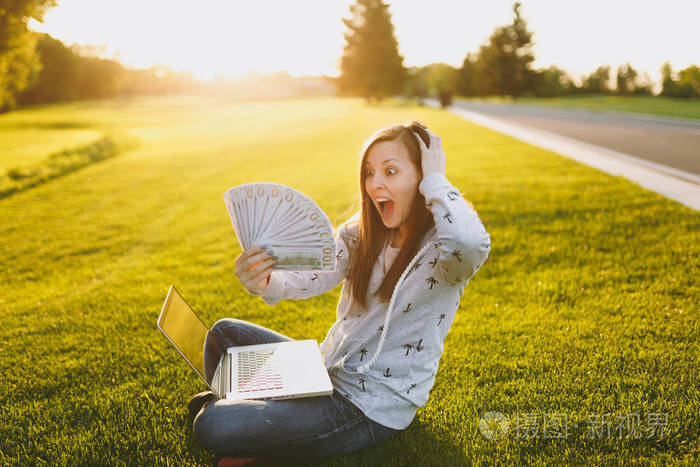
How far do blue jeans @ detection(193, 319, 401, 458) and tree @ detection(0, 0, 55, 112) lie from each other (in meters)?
12.6

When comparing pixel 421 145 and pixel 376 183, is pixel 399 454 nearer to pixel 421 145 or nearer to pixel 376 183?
pixel 376 183

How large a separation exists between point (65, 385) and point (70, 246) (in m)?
4.12

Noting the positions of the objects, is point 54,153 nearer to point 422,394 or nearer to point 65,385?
point 65,385

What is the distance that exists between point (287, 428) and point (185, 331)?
0.66 meters

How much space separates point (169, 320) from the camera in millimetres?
2082

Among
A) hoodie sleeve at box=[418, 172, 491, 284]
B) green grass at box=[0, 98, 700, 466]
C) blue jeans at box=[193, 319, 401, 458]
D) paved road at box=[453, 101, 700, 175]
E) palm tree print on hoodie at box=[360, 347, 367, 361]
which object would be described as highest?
hoodie sleeve at box=[418, 172, 491, 284]

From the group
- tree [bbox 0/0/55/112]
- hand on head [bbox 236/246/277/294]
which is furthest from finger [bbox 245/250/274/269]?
tree [bbox 0/0/55/112]

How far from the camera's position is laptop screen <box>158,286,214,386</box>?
2043 mm

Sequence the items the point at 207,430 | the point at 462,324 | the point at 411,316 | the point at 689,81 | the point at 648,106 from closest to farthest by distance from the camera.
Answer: the point at 207,430
the point at 411,316
the point at 462,324
the point at 648,106
the point at 689,81

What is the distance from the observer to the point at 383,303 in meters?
2.17

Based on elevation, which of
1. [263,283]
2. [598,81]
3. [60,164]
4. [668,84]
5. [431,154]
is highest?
[598,81]

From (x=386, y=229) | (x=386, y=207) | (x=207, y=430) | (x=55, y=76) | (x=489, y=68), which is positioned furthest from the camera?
(x=55, y=76)

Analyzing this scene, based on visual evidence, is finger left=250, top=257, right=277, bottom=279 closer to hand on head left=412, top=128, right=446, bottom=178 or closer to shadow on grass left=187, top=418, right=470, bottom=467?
hand on head left=412, top=128, right=446, bottom=178

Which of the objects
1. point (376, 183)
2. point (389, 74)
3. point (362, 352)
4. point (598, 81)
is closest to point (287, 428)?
point (362, 352)
